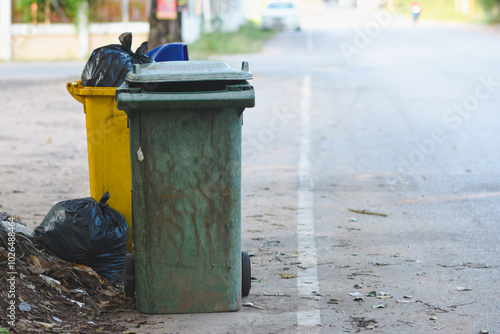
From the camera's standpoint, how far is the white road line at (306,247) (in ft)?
13.2

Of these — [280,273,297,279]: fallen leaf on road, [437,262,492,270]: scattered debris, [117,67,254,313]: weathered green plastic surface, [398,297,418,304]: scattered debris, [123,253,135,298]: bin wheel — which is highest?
[117,67,254,313]: weathered green plastic surface

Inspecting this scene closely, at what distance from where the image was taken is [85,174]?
8.23 m

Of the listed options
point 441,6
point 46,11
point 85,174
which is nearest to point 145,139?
point 85,174

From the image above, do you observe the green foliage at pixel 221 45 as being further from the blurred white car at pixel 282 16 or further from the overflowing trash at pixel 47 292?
the overflowing trash at pixel 47 292

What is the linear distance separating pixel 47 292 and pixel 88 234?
0.49 metres

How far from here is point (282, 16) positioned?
37312mm

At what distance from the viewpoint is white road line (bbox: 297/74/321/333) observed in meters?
4.02

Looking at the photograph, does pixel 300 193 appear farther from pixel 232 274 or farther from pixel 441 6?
pixel 441 6

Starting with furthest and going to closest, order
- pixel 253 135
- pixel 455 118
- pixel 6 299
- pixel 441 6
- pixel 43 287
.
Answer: pixel 441 6
pixel 455 118
pixel 253 135
pixel 43 287
pixel 6 299

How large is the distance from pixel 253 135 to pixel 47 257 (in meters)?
6.30

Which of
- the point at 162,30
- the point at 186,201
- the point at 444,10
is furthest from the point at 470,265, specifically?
the point at 444,10

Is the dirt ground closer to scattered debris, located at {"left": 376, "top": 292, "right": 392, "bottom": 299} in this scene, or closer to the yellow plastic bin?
the yellow plastic bin

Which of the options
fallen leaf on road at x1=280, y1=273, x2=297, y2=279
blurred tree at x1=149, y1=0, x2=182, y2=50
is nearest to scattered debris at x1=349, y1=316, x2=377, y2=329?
fallen leaf on road at x1=280, y1=273, x2=297, y2=279

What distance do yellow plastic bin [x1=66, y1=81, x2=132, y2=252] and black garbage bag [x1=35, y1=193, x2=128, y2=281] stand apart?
0.34 ft
